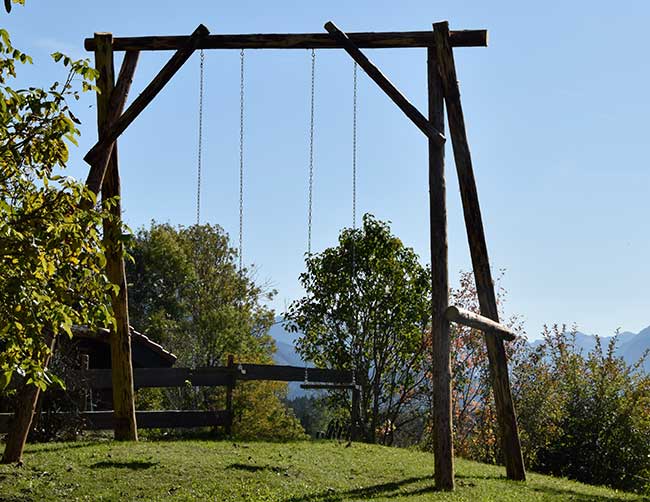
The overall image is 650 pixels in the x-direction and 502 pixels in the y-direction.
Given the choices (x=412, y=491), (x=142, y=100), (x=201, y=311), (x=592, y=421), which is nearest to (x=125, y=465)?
(x=412, y=491)

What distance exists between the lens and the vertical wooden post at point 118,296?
14992 mm

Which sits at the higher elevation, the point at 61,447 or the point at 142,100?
the point at 142,100

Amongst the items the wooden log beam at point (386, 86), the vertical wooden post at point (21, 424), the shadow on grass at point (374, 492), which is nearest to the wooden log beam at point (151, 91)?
the wooden log beam at point (386, 86)

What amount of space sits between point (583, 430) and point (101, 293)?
16754 millimetres

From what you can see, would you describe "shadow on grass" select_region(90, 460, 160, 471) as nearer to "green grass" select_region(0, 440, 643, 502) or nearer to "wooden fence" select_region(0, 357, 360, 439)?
"green grass" select_region(0, 440, 643, 502)

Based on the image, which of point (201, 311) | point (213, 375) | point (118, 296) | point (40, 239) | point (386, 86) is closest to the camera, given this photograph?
point (40, 239)

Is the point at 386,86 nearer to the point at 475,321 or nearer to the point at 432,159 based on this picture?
the point at 432,159

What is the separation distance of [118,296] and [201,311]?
2330cm

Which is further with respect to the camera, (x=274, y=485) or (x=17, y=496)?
(x=274, y=485)

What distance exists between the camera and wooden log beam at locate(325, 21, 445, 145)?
13.9 metres

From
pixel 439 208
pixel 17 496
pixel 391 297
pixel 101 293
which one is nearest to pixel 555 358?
pixel 391 297

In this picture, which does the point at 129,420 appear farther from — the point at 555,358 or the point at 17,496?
the point at 555,358

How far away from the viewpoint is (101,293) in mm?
8844

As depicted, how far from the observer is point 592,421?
22.9 m
